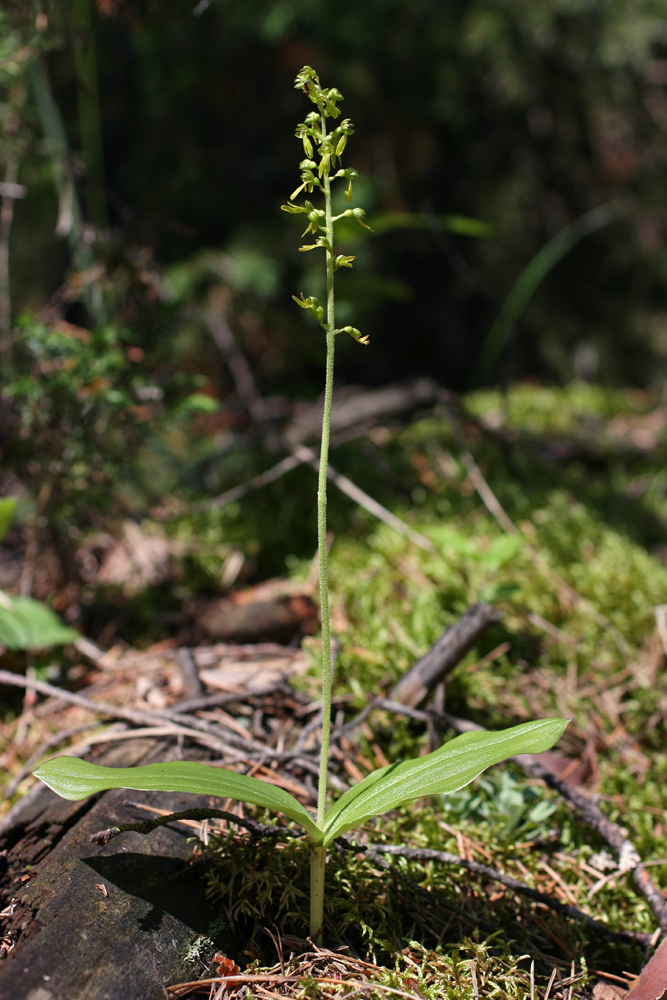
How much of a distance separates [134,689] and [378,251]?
13.1 feet

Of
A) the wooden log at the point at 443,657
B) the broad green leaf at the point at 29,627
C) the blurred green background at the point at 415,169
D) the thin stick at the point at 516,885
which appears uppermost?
the blurred green background at the point at 415,169

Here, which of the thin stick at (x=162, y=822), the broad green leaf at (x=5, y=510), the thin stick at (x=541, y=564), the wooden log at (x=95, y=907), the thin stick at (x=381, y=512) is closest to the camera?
the wooden log at (x=95, y=907)

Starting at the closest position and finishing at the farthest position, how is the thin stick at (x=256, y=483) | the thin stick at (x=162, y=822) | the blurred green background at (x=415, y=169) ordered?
the thin stick at (x=162, y=822), the thin stick at (x=256, y=483), the blurred green background at (x=415, y=169)

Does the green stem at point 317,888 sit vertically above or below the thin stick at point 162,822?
below

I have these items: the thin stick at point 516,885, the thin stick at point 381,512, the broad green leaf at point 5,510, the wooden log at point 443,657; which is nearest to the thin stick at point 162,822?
the thin stick at point 516,885

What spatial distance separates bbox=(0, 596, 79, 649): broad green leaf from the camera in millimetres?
Result: 2061

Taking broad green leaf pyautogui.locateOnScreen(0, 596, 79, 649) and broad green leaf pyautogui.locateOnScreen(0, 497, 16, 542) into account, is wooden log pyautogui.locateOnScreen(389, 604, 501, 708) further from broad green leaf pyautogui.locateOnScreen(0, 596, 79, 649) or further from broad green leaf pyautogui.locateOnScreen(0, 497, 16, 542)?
broad green leaf pyautogui.locateOnScreen(0, 497, 16, 542)

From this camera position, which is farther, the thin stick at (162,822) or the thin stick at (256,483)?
the thin stick at (256,483)

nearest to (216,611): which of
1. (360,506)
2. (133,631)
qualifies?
(133,631)

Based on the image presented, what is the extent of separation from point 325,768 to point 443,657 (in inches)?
25.9

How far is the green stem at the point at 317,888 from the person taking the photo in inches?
49.7

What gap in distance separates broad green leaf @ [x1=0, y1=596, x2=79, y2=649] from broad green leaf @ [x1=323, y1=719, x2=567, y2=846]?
1.15 meters

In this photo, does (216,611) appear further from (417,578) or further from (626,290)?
(626,290)

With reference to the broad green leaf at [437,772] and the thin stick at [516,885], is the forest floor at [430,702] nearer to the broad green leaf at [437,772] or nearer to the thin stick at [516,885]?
the thin stick at [516,885]
